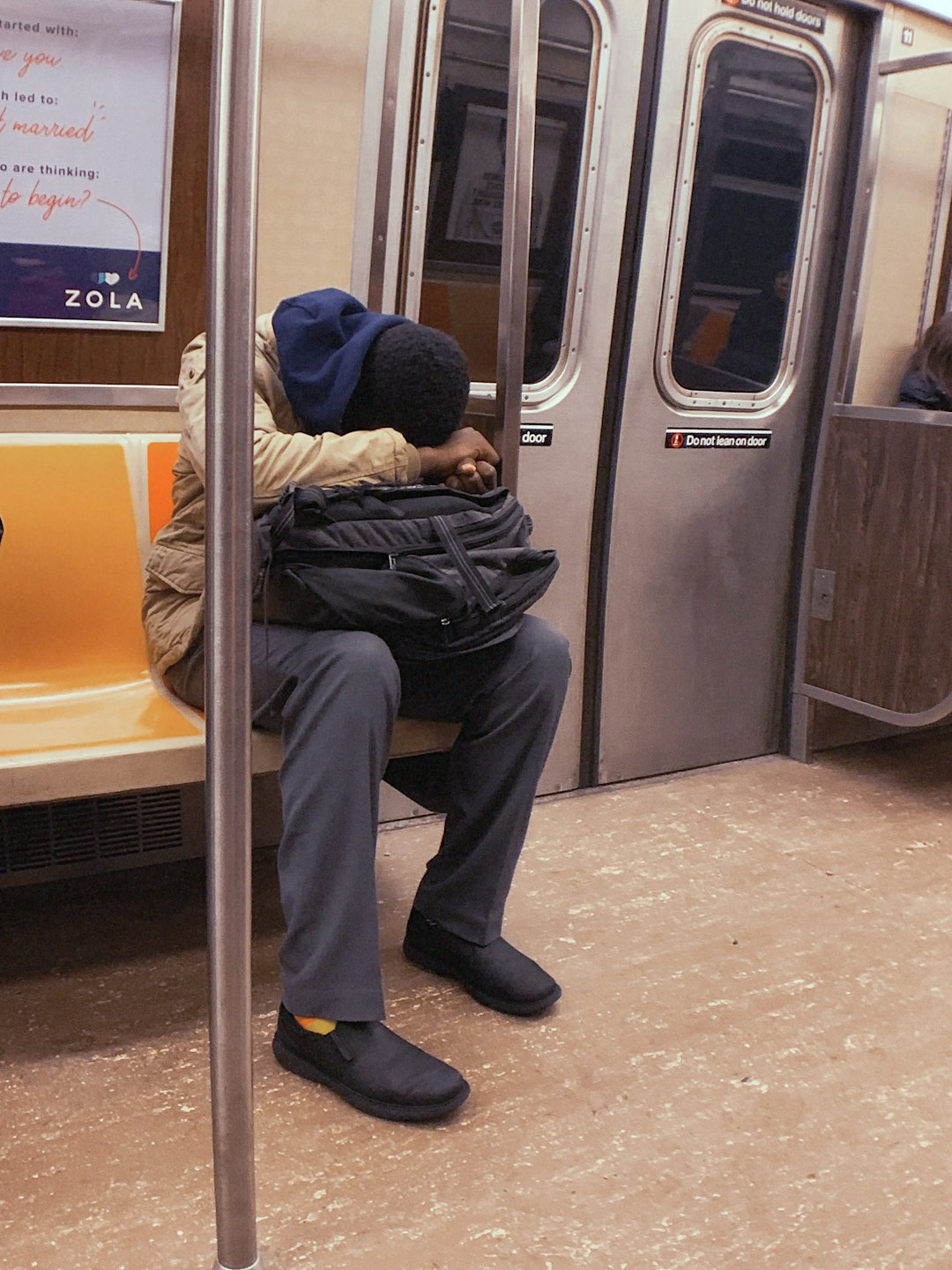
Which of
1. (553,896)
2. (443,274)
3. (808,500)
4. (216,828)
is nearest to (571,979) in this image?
(553,896)

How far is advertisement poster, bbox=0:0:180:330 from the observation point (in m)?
2.44

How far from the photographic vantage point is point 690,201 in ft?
11.6

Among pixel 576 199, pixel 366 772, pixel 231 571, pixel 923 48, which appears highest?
pixel 923 48

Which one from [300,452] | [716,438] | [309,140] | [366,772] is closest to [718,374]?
[716,438]

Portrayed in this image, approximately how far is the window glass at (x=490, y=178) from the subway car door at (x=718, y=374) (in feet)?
0.83

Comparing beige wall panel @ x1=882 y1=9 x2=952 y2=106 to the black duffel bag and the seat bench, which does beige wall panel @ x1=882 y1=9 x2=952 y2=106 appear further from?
the seat bench

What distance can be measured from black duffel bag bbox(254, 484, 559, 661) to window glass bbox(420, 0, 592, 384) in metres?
1.08

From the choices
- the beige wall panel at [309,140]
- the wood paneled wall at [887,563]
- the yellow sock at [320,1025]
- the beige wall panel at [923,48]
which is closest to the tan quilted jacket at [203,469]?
the beige wall panel at [309,140]

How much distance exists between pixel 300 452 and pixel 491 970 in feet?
3.53

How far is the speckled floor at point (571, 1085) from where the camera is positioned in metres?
1.79

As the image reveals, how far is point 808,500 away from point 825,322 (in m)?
0.57

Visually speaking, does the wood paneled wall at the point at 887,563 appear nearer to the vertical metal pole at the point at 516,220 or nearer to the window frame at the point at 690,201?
the window frame at the point at 690,201

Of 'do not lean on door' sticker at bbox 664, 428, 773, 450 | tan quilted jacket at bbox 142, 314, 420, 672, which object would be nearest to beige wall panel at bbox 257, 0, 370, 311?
tan quilted jacket at bbox 142, 314, 420, 672

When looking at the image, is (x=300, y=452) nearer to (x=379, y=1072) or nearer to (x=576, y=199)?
(x=379, y=1072)
